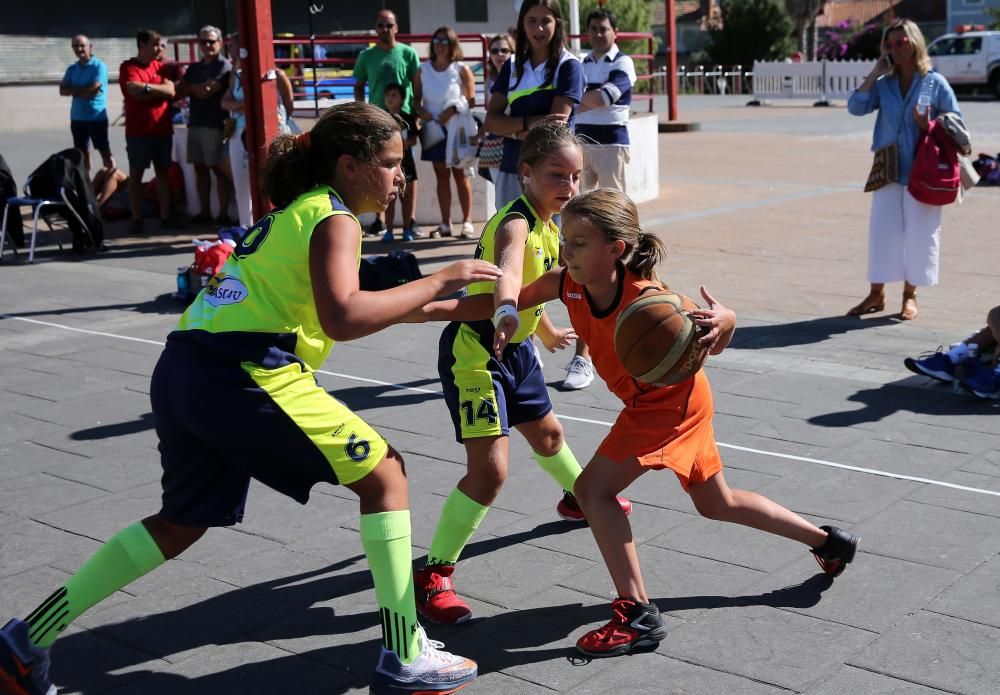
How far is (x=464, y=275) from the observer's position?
3469mm

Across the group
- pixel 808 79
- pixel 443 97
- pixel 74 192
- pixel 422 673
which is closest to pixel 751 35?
pixel 808 79

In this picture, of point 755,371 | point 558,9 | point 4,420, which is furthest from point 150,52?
point 755,371

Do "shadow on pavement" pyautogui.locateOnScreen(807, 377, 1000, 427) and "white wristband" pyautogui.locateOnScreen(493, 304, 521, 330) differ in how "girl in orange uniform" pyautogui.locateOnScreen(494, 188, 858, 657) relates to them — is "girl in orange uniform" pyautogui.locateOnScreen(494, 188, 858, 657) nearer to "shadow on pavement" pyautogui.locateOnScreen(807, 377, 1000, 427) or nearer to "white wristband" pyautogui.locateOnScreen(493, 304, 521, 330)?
"white wristband" pyautogui.locateOnScreen(493, 304, 521, 330)

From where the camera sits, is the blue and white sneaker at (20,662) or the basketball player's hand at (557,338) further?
the basketball player's hand at (557,338)

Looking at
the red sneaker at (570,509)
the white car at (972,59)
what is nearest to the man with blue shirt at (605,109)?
the red sneaker at (570,509)

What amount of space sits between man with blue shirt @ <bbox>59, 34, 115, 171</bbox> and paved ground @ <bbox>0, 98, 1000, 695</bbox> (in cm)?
535

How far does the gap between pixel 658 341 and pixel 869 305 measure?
17.6ft

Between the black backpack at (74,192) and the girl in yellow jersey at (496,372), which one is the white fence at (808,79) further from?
the girl in yellow jersey at (496,372)

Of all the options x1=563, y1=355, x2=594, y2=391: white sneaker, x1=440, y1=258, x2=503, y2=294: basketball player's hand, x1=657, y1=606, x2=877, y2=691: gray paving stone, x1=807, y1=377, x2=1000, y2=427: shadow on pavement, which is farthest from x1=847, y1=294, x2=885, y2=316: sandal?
x1=440, y1=258, x2=503, y2=294: basketball player's hand

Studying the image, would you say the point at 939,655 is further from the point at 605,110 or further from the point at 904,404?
the point at 605,110

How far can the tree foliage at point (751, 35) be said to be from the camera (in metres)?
50.1

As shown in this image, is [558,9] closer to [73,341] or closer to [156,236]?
[73,341]

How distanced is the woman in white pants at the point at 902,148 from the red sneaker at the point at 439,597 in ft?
17.2

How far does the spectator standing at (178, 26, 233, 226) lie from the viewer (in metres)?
12.9
